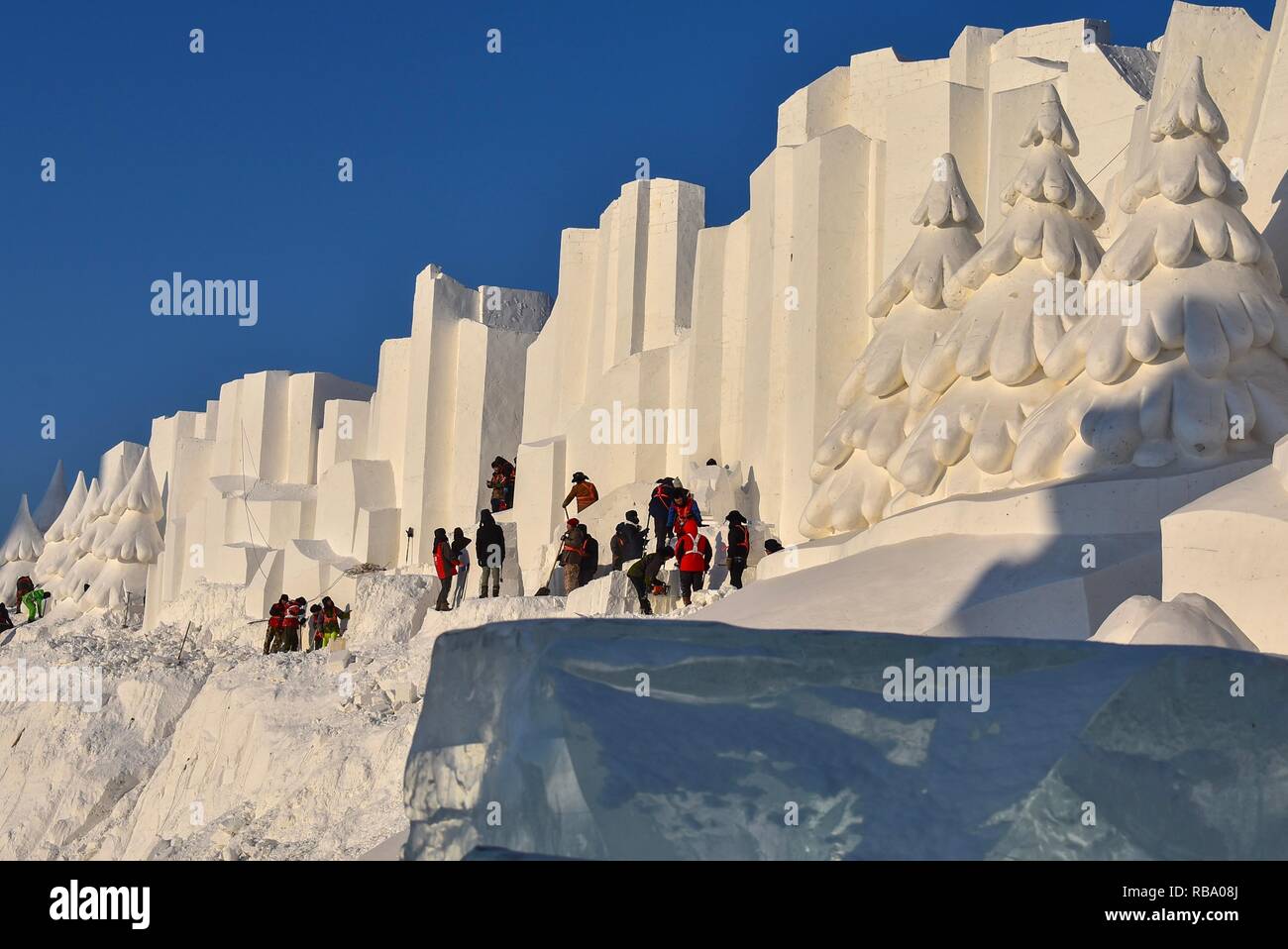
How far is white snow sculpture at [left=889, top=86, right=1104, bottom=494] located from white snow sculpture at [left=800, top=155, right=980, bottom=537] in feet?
1.62

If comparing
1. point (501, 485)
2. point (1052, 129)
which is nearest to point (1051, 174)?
point (1052, 129)

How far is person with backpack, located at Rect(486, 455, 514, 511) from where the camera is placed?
84.0 ft

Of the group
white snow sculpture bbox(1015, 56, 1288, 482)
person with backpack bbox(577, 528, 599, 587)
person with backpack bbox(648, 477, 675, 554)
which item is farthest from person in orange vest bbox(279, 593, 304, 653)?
white snow sculpture bbox(1015, 56, 1288, 482)

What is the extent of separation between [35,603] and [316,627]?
14.4 m

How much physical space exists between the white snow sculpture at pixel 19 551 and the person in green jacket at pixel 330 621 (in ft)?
70.9

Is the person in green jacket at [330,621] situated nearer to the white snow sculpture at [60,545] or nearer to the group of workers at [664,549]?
the group of workers at [664,549]

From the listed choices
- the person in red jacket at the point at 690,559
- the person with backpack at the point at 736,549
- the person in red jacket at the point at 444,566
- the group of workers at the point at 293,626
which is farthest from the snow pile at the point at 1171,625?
the group of workers at the point at 293,626

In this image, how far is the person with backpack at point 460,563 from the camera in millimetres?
19547

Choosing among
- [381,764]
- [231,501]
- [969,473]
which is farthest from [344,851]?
[231,501]

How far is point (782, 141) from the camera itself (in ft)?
68.3

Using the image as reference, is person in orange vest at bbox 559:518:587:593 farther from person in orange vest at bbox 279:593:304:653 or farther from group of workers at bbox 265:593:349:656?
person in orange vest at bbox 279:593:304:653

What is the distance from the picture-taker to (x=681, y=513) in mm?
15969
